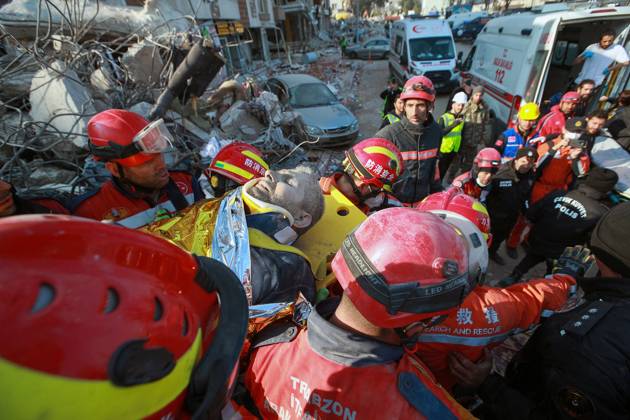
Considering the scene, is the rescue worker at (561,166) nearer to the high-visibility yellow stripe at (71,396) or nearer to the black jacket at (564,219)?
the black jacket at (564,219)

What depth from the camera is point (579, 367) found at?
4.00 ft

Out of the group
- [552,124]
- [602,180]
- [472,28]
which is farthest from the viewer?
[472,28]

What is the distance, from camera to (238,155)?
8.70 feet

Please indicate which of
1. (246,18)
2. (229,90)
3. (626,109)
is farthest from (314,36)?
(626,109)

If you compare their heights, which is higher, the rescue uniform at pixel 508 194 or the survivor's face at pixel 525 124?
the survivor's face at pixel 525 124

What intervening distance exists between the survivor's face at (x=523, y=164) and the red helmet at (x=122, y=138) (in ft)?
13.8

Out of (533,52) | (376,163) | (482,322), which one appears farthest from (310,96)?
(482,322)

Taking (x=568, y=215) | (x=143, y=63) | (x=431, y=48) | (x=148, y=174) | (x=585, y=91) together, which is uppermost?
(x=143, y=63)

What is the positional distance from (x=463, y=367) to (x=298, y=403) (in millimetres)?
922

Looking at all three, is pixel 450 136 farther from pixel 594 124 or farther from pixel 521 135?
pixel 594 124

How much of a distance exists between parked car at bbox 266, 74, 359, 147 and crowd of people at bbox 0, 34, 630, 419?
561 centimetres

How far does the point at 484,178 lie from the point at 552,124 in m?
2.44

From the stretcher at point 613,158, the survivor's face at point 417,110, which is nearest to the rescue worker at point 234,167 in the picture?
the survivor's face at point 417,110

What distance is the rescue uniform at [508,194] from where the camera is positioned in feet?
12.4
